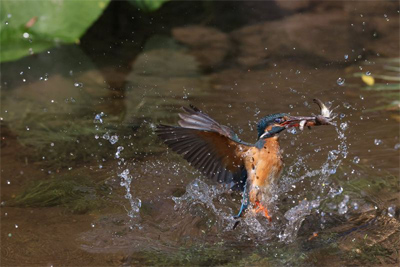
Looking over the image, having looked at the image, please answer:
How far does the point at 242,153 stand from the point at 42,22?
3002 mm

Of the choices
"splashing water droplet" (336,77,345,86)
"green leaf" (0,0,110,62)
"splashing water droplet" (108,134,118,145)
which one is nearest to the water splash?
"splashing water droplet" (108,134,118,145)

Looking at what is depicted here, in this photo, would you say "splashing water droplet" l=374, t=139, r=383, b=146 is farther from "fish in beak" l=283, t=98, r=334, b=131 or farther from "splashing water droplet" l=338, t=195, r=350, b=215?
"fish in beak" l=283, t=98, r=334, b=131

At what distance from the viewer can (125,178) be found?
4.17m

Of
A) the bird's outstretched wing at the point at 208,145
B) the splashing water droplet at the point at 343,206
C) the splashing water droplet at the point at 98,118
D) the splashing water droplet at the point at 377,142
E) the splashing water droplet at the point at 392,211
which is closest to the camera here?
the bird's outstretched wing at the point at 208,145

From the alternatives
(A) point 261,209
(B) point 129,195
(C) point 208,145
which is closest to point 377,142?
(A) point 261,209

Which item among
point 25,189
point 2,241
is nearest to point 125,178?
point 25,189

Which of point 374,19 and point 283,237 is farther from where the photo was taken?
point 374,19

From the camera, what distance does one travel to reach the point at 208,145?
Result: 3445 mm

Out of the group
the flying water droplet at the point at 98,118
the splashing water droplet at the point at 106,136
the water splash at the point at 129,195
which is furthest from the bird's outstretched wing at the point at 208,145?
the flying water droplet at the point at 98,118

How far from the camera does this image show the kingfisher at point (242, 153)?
3346 millimetres

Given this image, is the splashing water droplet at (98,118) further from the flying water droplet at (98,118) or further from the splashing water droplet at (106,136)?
the splashing water droplet at (106,136)

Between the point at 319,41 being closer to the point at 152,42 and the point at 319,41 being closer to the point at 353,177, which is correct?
the point at 152,42

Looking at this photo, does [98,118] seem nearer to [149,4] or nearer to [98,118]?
[98,118]

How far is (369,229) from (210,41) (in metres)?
3.22
